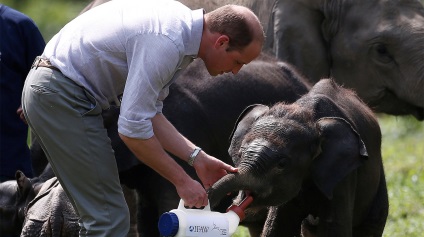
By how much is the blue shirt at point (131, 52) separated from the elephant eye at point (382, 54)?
11.9 feet

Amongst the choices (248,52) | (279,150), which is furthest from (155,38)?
(279,150)

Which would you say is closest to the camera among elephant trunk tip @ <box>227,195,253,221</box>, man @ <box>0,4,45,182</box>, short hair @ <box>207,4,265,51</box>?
short hair @ <box>207,4,265,51</box>

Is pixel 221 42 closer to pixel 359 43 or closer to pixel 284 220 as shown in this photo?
pixel 284 220

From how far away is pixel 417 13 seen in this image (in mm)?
10312

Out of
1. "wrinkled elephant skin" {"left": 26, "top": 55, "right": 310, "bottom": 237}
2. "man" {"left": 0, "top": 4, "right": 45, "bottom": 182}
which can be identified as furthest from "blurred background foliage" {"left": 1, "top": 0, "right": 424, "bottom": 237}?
"man" {"left": 0, "top": 4, "right": 45, "bottom": 182}

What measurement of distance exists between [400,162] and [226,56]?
27.6ft

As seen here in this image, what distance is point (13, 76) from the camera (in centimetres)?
978

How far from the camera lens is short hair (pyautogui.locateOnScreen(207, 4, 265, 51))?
21.5ft

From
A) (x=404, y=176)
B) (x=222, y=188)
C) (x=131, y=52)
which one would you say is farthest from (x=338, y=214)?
(x=404, y=176)

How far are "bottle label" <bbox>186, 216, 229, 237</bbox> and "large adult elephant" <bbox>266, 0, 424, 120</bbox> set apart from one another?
3942mm

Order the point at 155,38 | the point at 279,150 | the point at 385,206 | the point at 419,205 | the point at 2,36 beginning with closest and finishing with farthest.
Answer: the point at 155,38
the point at 279,150
the point at 385,206
the point at 2,36
the point at 419,205

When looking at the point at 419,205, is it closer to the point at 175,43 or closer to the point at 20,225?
the point at 20,225

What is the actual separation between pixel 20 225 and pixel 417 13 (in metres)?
3.96

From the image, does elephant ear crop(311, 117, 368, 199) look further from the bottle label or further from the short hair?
the short hair
